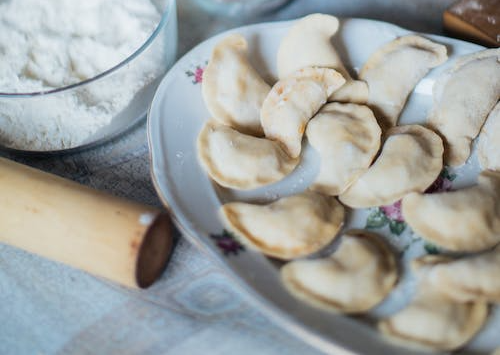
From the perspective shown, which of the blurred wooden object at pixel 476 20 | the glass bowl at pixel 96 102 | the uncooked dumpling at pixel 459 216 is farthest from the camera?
the blurred wooden object at pixel 476 20

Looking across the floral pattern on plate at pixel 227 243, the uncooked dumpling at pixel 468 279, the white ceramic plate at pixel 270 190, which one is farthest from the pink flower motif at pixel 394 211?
the floral pattern on plate at pixel 227 243

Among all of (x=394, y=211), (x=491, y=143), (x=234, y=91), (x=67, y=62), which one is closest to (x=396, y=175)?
(x=394, y=211)

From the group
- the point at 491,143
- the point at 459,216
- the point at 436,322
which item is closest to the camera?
the point at 436,322

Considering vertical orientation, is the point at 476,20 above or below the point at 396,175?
above

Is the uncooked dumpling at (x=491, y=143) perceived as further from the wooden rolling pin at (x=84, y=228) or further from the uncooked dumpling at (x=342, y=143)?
the wooden rolling pin at (x=84, y=228)

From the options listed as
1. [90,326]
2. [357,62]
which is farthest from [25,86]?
[357,62]

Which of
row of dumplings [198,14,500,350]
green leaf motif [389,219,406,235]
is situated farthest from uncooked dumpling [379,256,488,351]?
green leaf motif [389,219,406,235]

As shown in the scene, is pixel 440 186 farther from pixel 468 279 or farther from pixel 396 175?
pixel 468 279
